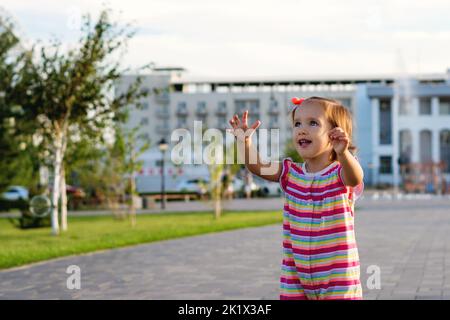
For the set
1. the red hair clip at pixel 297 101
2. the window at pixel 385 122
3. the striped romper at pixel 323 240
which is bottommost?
the striped romper at pixel 323 240

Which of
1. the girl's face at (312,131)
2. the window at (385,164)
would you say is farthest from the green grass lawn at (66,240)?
the window at (385,164)

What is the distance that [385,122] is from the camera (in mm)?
85875

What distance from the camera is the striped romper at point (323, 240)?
12.7 ft

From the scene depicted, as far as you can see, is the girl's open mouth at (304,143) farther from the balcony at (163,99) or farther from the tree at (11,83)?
the balcony at (163,99)

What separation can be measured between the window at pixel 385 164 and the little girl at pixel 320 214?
81.7 metres

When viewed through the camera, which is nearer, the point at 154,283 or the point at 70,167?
the point at 154,283

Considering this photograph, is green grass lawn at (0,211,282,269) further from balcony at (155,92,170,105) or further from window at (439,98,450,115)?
balcony at (155,92,170,105)

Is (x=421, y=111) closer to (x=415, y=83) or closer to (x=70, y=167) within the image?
(x=415, y=83)

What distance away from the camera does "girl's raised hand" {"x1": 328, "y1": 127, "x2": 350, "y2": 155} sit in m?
3.66

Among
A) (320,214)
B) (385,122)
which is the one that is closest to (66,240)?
(320,214)

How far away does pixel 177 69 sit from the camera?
9556 centimetres
